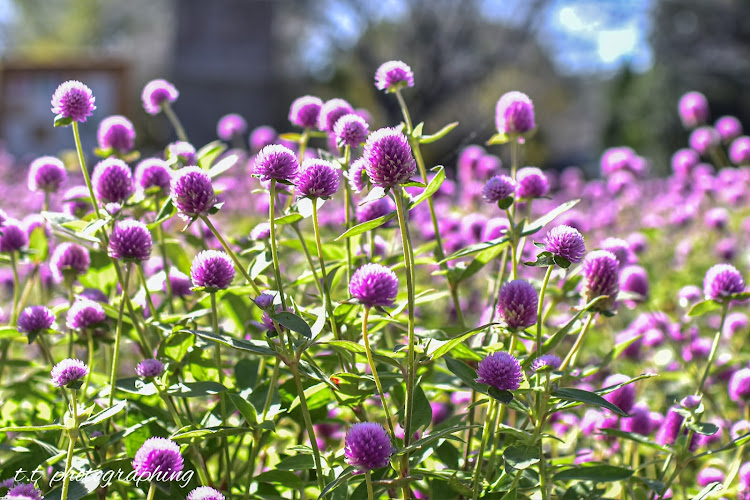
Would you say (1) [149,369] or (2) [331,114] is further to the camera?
(2) [331,114]

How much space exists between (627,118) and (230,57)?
27.3 ft

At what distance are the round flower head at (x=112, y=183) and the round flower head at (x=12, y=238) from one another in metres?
0.26

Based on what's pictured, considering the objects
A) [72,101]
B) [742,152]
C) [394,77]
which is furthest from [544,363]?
[742,152]

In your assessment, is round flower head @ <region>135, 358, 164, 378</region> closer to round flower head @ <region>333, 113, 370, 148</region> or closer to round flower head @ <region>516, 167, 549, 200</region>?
round flower head @ <region>333, 113, 370, 148</region>

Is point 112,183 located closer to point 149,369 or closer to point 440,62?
point 149,369

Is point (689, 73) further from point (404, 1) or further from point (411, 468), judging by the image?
point (411, 468)

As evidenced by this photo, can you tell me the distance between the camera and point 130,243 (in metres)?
1.26

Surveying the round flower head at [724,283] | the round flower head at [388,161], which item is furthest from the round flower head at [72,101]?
the round flower head at [724,283]

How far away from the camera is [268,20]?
16.2 m

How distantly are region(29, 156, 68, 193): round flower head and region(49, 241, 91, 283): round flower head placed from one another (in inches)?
7.6

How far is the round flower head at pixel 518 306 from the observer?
1.23 meters

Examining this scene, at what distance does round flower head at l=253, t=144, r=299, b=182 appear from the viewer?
117cm

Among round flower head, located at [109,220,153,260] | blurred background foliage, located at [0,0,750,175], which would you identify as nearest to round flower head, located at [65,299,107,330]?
round flower head, located at [109,220,153,260]

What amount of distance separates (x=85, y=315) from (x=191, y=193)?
0.40 m
